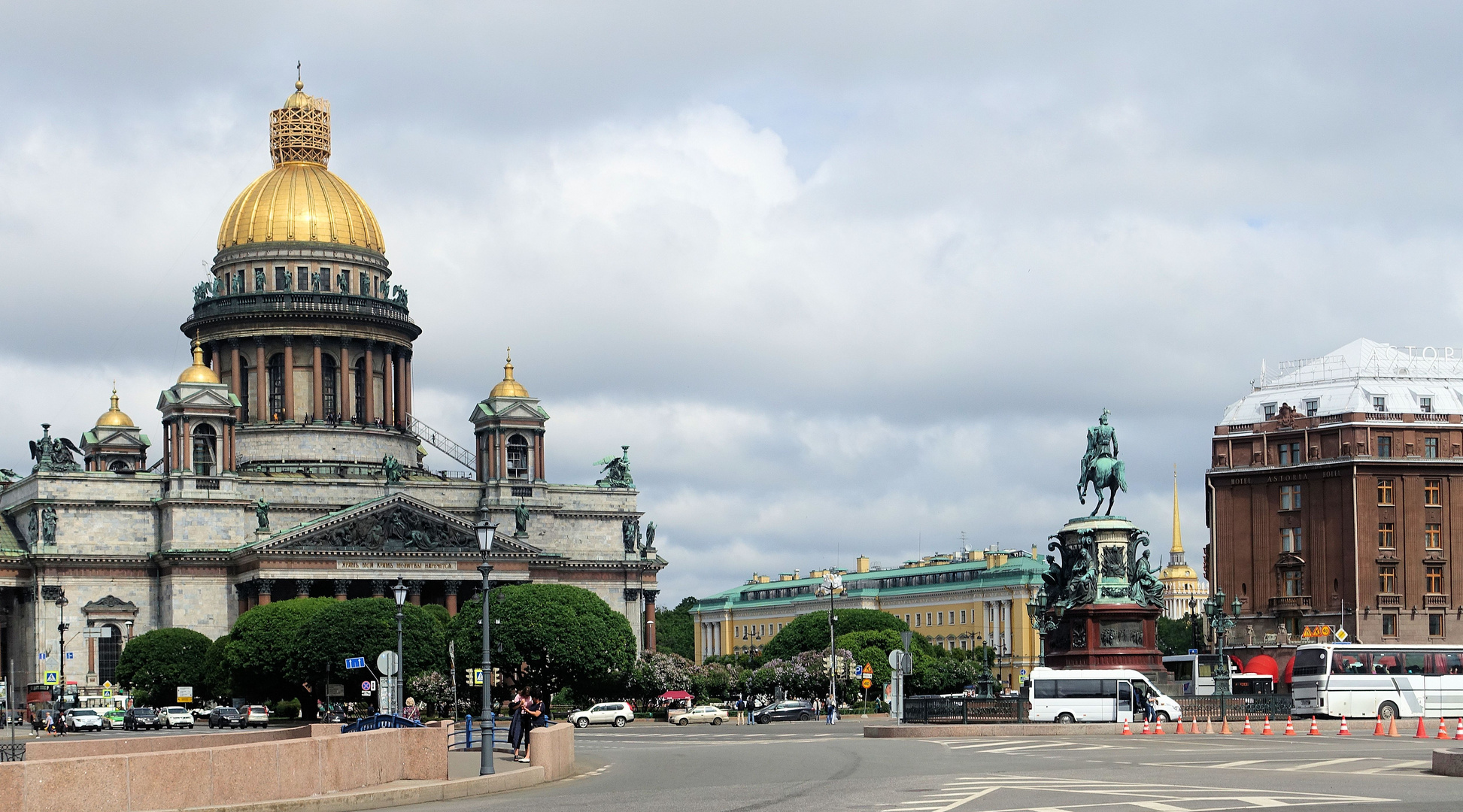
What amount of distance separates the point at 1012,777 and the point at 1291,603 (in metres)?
76.3

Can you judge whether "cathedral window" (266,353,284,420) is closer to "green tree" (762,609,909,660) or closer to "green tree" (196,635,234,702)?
"green tree" (196,635,234,702)

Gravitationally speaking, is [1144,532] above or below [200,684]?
above

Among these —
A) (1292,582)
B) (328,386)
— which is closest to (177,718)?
(328,386)

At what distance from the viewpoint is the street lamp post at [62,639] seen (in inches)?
4432

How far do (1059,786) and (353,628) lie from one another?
7813 centimetres

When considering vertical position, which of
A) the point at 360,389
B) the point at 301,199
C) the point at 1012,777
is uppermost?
the point at 301,199

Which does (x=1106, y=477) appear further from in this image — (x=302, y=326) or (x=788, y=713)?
(x=302, y=326)

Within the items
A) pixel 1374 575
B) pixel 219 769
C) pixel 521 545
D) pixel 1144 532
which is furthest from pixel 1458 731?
pixel 521 545

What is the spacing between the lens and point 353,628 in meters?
109

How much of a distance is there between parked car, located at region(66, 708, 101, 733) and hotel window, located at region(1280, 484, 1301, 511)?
61232 millimetres

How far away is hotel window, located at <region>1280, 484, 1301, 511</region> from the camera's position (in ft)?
368

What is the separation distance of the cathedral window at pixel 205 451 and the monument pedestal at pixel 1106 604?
256ft

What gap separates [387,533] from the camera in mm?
133125

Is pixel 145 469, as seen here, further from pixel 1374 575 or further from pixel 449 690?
pixel 1374 575
